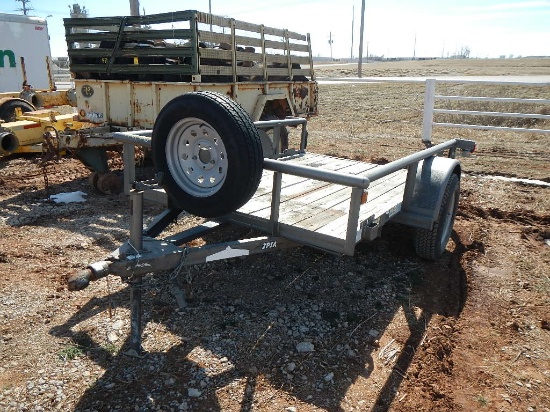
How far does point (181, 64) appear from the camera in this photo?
659 centimetres

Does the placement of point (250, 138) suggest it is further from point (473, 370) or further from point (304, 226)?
point (473, 370)

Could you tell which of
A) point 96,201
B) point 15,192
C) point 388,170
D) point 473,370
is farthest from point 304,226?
point 15,192

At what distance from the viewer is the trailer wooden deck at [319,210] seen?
3.44 meters

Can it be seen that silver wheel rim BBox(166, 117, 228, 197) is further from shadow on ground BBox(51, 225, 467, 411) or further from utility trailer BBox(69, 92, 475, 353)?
shadow on ground BBox(51, 225, 467, 411)

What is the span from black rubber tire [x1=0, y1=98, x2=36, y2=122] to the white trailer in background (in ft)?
20.2

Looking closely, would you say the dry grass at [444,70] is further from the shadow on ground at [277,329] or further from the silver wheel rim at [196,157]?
the silver wheel rim at [196,157]

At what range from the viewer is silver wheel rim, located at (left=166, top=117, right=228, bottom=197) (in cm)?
333

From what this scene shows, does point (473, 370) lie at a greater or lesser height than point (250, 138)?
lesser

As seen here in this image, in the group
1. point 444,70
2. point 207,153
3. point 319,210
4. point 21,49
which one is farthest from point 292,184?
point 444,70

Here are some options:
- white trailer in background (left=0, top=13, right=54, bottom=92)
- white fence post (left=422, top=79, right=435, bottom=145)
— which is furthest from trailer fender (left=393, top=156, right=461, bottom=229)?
white trailer in background (left=0, top=13, right=54, bottom=92)

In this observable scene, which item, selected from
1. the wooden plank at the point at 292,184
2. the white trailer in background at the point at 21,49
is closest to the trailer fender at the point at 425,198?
the wooden plank at the point at 292,184

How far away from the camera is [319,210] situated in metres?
4.02

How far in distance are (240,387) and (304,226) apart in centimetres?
124

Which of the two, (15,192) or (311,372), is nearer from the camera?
(311,372)
